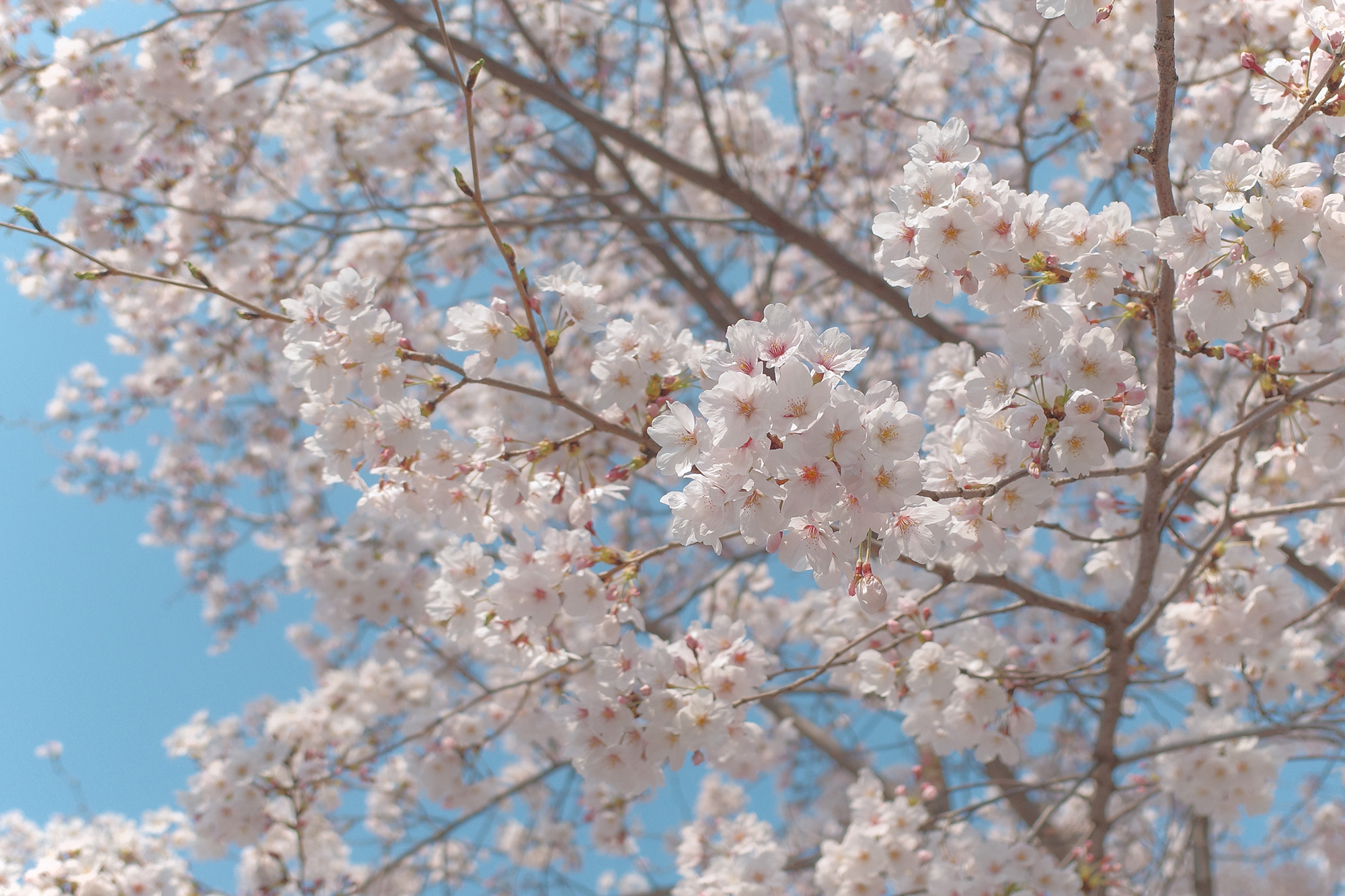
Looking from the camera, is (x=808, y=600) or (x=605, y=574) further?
(x=808, y=600)

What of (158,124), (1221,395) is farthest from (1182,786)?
(158,124)

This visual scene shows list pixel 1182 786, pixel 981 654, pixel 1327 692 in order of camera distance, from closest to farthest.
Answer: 1. pixel 981 654
2. pixel 1182 786
3. pixel 1327 692

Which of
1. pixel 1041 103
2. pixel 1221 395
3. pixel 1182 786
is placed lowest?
pixel 1182 786

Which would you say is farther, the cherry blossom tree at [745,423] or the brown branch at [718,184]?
the brown branch at [718,184]

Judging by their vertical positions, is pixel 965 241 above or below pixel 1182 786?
above

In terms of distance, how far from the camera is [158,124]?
4531 mm

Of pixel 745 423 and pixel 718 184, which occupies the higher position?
pixel 718 184

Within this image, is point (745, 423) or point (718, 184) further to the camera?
point (718, 184)

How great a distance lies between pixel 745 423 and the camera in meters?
1.43

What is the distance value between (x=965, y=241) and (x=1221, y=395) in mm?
6218

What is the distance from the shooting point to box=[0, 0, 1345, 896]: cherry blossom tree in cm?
164

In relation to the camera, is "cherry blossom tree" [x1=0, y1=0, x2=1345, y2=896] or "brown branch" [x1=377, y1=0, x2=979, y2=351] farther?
"brown branch" [x1=377, y1=0, x2=979, y2=351]

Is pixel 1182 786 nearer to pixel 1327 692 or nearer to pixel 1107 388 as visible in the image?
pixel 1327 692

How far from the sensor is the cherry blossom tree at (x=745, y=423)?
1638 mm
